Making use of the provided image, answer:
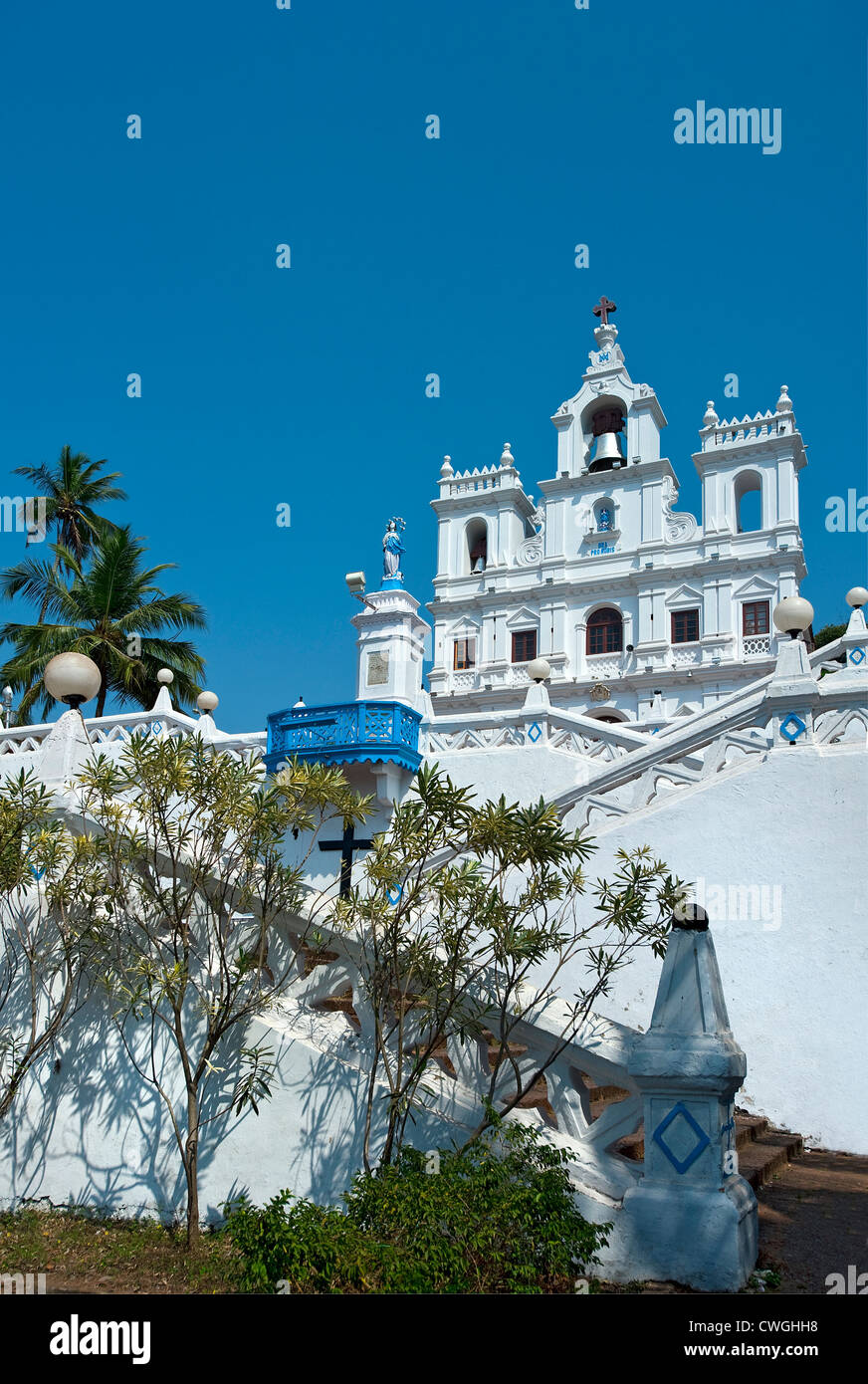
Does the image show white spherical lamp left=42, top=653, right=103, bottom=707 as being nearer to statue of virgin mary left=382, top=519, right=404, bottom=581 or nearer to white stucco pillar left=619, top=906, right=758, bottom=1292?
white stucco pillar left=619, top=906, right=758, bottom=1292

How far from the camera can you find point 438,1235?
18.1 ft

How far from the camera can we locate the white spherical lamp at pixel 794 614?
1161cm

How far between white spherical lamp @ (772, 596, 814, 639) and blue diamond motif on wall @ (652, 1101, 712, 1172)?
6.86 meters

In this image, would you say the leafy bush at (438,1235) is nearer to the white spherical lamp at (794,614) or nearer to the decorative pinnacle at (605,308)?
the white spherical lamp at (794,614)

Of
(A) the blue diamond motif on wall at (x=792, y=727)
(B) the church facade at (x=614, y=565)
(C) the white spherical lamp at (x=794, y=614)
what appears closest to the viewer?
(A) the blue diamond motif on wall at (x=792, y=727)

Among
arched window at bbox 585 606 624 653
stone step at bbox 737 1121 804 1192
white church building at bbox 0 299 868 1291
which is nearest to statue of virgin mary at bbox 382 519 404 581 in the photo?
white church building at bbox 0 299 868 1291

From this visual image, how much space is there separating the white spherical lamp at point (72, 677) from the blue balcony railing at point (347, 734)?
5406 millimetres

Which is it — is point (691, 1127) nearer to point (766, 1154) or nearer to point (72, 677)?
point (766, 1154)

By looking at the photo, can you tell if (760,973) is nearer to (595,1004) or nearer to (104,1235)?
(595,1004)

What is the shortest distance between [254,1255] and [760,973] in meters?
6.72

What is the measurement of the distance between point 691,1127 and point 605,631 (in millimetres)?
29415

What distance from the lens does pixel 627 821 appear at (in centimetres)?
1192

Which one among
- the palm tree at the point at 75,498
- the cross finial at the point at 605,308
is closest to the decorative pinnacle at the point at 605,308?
the cross finial at the point at 605,308
